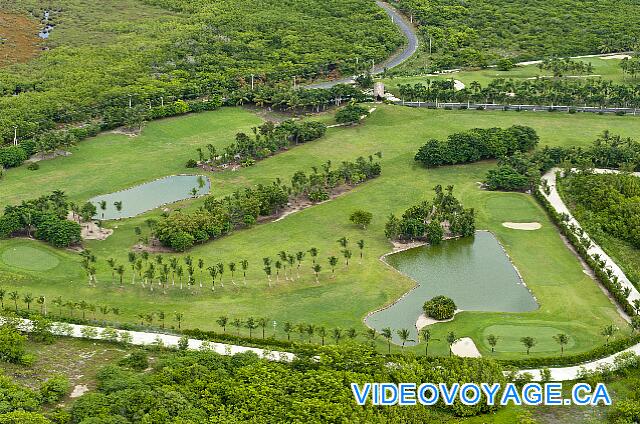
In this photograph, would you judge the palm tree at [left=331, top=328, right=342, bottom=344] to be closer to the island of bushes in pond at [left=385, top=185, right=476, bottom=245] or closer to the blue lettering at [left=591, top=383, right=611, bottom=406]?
the blue lettering at [left=591, top=383, right=611, bottom=406]

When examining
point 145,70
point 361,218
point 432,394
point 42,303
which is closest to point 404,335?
point 432,394

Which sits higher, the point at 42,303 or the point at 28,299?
the point at 28,299

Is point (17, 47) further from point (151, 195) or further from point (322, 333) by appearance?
point (322, 333)

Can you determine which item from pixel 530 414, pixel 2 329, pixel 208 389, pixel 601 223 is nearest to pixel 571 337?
pixel 530 414

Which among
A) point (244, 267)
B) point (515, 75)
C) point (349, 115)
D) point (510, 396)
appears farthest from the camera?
point (515, 75)

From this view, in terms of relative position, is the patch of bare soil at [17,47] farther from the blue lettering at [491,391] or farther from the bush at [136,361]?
the blue lettering at [491,391]

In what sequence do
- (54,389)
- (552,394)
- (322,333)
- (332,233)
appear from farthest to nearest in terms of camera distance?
(332,233)
(322,333)
(552,394)
(54,389)

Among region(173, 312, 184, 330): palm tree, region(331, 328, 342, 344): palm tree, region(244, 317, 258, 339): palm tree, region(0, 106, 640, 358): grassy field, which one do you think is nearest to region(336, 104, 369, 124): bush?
region(0, 106, 640, 358): grassy field
